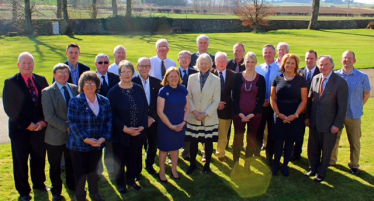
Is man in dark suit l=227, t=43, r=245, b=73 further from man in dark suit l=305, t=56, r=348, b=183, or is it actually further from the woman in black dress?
man in dark suit l=305, t=56, r=348, b=183

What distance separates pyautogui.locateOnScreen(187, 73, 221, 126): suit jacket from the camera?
5.24 metres

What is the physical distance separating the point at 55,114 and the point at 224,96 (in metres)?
2.83

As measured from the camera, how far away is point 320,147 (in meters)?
5.34

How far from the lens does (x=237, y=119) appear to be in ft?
18.0

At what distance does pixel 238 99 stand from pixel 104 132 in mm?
2303

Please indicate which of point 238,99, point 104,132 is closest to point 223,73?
point 238,99

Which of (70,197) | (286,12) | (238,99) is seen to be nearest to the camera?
(70,197)

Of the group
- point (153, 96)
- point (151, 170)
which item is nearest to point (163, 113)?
point (153, 96)

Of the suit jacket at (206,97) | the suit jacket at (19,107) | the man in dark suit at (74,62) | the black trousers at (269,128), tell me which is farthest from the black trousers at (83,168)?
the black trousers at (269,128)

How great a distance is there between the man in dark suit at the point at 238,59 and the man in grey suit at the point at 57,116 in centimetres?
306

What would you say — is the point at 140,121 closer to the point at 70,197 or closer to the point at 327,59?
the point at 70,197

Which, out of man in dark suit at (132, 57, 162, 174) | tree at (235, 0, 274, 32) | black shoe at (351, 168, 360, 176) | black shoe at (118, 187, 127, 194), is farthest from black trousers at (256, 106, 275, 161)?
tree at (235, 0, 274, 32)

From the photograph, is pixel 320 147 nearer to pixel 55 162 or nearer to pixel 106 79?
pixel 106 79

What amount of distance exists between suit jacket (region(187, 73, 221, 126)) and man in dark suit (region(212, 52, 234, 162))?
0.39 meters
